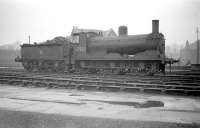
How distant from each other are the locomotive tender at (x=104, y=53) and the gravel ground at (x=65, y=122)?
41.7 feet

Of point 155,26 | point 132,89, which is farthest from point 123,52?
point 132,89

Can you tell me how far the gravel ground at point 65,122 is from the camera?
207 inches

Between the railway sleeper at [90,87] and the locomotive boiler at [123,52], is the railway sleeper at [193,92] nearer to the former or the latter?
the railway sleeper at [90,87]

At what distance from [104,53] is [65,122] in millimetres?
14360

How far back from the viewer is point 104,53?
19.7 meters

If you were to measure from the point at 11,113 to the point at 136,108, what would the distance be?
3637 mm

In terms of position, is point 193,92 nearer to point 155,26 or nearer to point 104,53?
point 155,26

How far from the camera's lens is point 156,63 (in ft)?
58.4

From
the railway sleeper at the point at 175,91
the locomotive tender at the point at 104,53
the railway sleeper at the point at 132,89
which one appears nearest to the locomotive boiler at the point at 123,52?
the locomotive tender at the point at 104,53

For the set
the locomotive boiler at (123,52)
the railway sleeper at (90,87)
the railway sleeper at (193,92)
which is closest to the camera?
the railway sleeper at (193,92)

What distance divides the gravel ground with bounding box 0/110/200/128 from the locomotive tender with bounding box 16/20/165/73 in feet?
41.7

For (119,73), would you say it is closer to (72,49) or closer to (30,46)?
(72,49)

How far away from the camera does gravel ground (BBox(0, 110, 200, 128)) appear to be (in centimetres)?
525

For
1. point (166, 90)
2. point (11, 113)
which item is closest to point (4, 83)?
point (11, 113)
